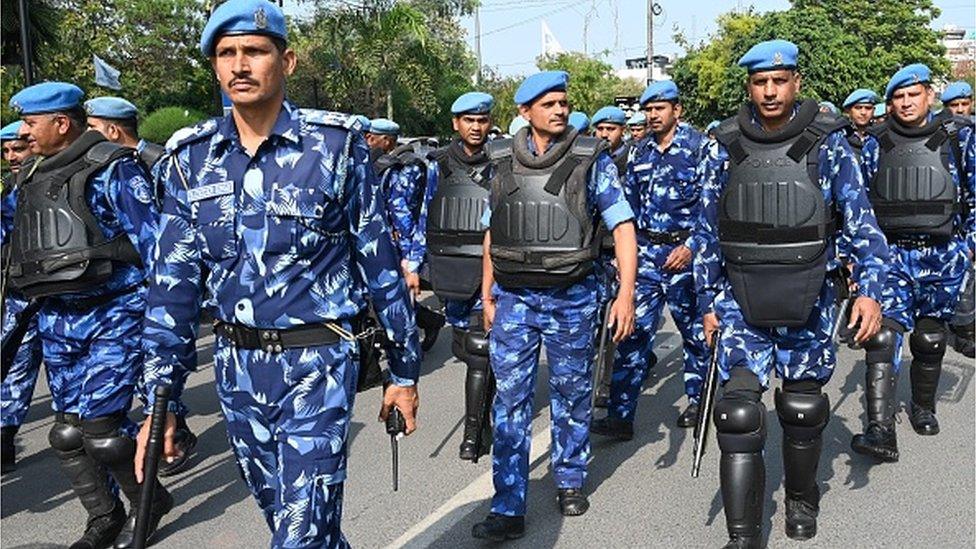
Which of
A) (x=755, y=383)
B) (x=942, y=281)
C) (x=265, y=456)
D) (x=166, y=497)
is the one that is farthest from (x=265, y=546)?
(x=942, y=281)

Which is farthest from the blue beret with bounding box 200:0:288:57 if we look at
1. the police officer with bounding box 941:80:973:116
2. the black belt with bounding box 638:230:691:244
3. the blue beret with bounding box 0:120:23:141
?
the police officer with bounding box 941:80:973:116

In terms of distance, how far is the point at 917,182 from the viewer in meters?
5.39

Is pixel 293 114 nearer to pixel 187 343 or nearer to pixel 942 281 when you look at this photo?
pixel 187 343

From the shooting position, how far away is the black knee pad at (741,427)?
11.9 ft

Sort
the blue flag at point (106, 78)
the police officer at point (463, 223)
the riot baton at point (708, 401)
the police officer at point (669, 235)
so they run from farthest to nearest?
the blue flag at point (106, 78) < the police officer at point (669, 235) < the police officer at point (463, 223) < the riot baton at point (708, 401)

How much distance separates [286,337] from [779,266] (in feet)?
6.81

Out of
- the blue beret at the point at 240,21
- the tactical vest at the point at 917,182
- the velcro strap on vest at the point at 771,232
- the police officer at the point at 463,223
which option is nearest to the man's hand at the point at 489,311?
the police officer at the point at 463,223

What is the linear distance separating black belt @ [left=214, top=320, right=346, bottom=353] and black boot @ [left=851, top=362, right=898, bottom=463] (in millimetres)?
3376

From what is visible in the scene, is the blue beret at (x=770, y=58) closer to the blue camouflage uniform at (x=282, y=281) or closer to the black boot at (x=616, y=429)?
the blue camouflage uniform at (x=282, y=281)

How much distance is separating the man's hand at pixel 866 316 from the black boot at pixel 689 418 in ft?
6.55

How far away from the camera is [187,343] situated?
2723 mm

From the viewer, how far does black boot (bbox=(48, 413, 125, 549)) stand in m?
4.16

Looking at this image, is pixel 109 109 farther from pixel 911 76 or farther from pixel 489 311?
pixel 911 76

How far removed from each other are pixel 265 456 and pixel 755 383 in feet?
6.56
